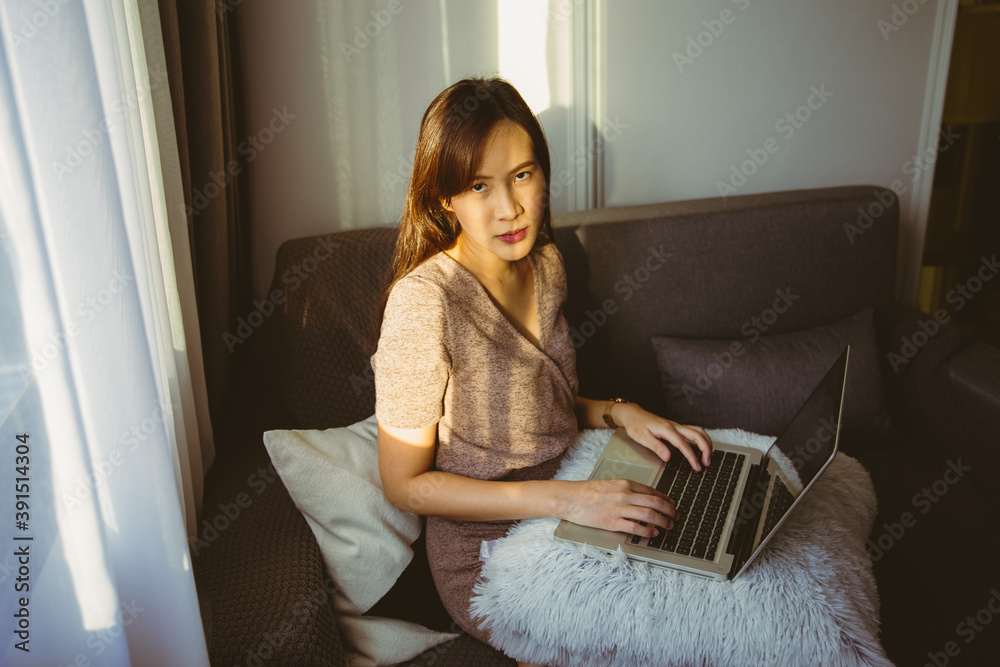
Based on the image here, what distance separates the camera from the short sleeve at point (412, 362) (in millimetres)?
1070

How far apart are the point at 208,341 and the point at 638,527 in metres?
0.93

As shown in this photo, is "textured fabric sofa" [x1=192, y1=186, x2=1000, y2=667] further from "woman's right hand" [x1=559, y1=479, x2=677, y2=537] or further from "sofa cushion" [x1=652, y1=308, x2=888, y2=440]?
→ "woman's right hand" [x1=559, y1=479, x2=677, y2=537]

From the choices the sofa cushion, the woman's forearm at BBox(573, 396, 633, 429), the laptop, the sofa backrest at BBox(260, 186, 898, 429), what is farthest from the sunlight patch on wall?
the laptop

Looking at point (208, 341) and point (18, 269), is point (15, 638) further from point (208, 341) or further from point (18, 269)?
point (208, 341)

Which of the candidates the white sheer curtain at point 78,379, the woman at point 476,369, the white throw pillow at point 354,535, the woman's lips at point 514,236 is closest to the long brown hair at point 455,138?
Answer: the woman at point 476,369

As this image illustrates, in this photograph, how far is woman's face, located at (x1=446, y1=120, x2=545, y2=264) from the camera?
1112mm

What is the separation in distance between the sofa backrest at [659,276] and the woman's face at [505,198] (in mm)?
422

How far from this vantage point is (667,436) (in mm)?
1254

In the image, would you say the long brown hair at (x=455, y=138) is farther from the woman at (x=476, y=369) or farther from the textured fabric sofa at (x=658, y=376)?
the textured fabric sofa at (x=658, y=376)

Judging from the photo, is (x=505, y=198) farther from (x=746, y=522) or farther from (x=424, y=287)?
(x=746, y=522)

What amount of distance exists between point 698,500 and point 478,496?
347 millimetres

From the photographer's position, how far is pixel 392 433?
1.10 metres

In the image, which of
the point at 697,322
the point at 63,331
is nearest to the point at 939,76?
the point at 697,322

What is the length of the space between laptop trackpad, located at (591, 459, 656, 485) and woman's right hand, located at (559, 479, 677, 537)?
10 centimetres
